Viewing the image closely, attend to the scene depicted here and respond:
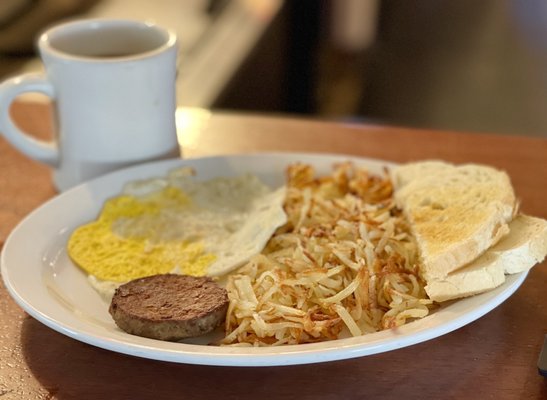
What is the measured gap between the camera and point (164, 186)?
1480mm

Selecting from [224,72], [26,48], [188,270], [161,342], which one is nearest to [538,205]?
[188,270]

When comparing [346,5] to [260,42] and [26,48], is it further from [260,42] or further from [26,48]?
[26,48]

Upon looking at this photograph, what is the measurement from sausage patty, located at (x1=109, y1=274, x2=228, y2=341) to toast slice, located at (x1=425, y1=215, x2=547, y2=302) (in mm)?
315

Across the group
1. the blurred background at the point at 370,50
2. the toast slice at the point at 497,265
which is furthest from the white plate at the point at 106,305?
the blurred background at the point at 370,50

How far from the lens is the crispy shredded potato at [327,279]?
3.56 feet

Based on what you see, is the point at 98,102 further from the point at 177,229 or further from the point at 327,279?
the point at 327,279

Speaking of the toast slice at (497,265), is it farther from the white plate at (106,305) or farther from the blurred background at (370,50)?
the blurred background at (370,50)

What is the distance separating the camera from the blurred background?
3.29m

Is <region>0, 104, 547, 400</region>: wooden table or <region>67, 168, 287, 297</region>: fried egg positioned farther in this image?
<region>67, 168, 287, 297</region>: fried egg

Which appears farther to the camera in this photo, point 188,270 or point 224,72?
point 224,72

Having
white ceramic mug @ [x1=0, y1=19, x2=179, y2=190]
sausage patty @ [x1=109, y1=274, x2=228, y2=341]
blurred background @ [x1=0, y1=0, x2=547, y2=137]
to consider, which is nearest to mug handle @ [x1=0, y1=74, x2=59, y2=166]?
white ceramic mug @ [x1=0, y1=19, x2=179, y2=190]

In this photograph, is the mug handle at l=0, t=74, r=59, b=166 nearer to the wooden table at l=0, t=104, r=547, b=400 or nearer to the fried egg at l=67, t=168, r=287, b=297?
the fried egg at l=67, t=168, r=287, b=297

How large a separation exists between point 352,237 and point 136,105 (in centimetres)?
50

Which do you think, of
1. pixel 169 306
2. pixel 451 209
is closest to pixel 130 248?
pixel 169 306
